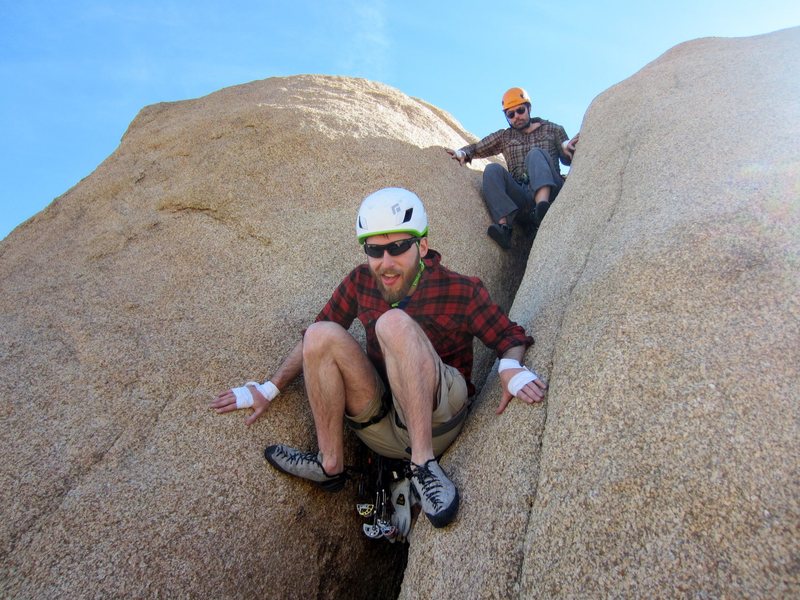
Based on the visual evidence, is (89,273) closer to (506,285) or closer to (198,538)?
(198,538)

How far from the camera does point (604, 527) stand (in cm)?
292

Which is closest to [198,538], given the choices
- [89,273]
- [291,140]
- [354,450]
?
[354,450]

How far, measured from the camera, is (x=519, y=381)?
4.02 meters

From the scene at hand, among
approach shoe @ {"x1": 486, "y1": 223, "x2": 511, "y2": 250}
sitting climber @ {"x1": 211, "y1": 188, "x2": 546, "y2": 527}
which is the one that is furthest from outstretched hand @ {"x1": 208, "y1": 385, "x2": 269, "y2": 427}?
approach shoe @ {"x1": 486, "y1": 223, "x2": 511, "y2": 250}

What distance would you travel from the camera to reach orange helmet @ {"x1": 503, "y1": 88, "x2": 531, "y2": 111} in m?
9.48

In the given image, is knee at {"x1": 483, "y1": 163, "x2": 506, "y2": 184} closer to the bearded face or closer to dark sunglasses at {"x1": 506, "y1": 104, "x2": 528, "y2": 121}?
dark sunglasses at {"x1": 506, "y1": 104, "x2": 528, "y2": 121}

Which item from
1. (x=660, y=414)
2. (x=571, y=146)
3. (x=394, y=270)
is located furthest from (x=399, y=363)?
(x=571, y=146)

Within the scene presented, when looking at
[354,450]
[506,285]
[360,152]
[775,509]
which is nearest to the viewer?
[775,509]

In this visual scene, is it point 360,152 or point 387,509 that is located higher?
point 360,152

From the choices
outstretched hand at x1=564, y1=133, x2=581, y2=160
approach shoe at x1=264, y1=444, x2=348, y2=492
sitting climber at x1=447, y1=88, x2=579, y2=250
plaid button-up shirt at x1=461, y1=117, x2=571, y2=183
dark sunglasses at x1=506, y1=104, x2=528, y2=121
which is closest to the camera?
approach shoe at x1=264, y1=444, x2=348, y2=492

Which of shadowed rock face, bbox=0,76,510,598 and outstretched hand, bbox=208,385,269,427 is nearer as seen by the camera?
A: shadowed rock face, bbox=0,76,510,598

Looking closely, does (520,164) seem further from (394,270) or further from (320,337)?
(320,337)

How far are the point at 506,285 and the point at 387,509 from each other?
3.61 m

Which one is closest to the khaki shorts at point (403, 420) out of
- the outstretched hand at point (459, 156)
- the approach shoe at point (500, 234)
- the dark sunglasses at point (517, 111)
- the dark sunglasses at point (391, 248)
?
the dark sunglasses at point (391, 248)
